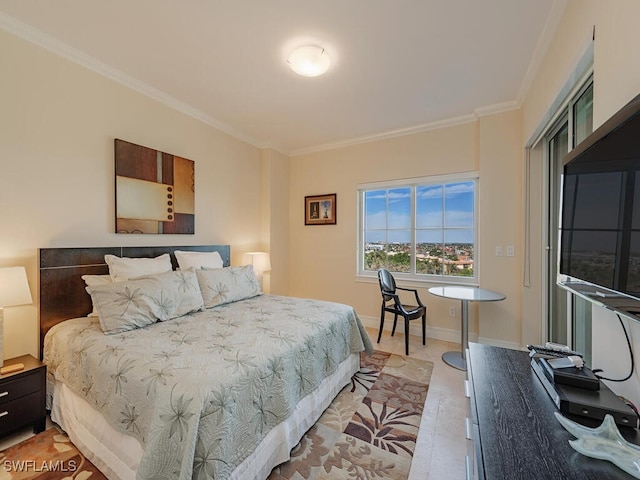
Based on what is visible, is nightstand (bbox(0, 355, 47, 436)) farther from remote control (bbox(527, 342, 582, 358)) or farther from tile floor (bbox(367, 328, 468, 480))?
remote control (bbox(527, 342, 582, 358))

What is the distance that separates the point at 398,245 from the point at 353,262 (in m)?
0.68

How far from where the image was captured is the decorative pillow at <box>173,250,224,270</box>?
2812 millimetres

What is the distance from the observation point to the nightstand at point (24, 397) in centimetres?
164

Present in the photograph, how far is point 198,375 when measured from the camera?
1.28m

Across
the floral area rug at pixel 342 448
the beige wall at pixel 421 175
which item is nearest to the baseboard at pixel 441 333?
the beige wall at pixel 421 175

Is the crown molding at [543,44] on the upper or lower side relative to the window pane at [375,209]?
upper

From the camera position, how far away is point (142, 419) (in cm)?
128

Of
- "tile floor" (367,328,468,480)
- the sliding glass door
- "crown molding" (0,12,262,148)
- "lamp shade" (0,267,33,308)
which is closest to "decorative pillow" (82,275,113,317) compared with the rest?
"lamp shade" (0,267,33,308)

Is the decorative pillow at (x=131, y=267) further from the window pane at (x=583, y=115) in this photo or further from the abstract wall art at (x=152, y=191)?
the window pane at (x=583, y=115)

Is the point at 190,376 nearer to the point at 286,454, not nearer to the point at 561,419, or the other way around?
the point at 286,454

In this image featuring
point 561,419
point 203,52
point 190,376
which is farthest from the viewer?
point 203,52

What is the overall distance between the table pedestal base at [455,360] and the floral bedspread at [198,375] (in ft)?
4.08

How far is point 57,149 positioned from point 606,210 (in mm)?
3327

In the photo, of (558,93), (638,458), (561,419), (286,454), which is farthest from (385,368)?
(558,93)
